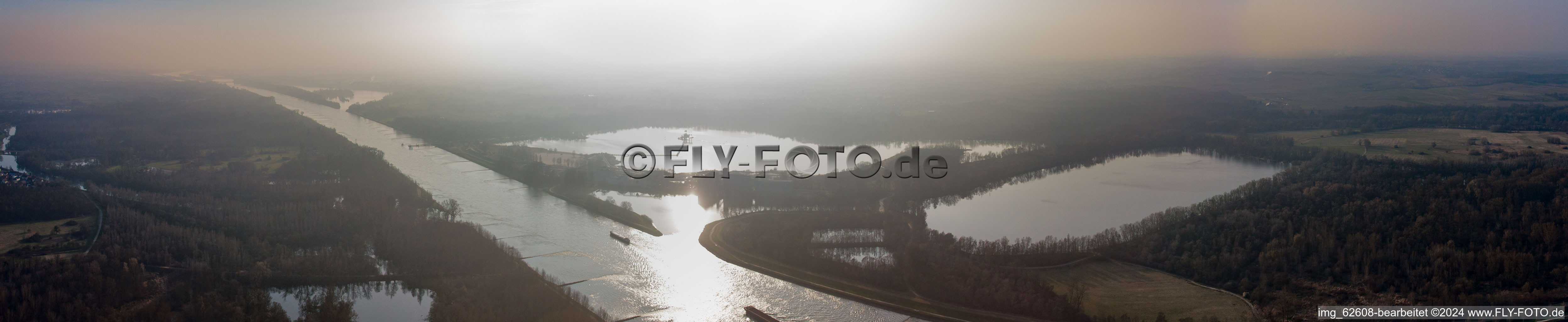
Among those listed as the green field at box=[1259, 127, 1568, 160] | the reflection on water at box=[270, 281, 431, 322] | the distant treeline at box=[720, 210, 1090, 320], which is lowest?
the reflection on water at box=[270, 281, 431, 322]

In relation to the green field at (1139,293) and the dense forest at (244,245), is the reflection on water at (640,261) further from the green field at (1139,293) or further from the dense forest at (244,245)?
the green field at (1139,293)

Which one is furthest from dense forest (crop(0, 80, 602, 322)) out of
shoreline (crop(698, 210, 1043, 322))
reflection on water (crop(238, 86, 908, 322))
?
shoreline (crop(698, 210, 1043, 322))

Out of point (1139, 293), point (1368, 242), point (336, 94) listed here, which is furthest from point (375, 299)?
point (336, 94)

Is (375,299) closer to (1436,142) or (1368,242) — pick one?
(1368,242)

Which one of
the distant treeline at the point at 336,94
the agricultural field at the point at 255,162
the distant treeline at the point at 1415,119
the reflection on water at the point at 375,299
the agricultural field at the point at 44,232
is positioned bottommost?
the reflection on water at the point at 375,299

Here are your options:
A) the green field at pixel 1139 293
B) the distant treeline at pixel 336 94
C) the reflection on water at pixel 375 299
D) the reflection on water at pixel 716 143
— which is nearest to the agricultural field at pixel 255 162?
the reflection on water at pixel 716 143

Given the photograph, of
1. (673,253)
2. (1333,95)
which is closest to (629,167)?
(673,253)

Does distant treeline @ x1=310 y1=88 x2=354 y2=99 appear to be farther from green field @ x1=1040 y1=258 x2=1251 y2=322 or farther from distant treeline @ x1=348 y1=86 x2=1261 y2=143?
green field @ x1=1040 y1=258 x2=1251 y2=322
